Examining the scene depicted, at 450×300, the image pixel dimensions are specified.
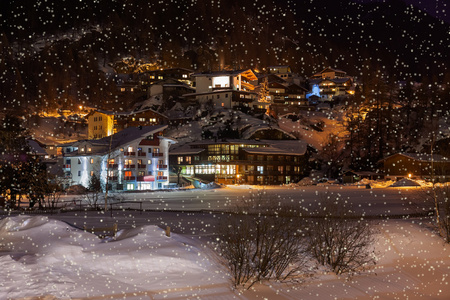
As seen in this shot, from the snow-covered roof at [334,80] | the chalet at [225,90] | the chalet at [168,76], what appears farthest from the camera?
the snow-covered roof at [334,80]

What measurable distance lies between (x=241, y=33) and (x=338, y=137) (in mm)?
66538

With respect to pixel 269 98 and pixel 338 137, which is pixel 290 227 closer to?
A: pixel 338 137

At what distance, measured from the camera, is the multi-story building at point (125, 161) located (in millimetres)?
54875

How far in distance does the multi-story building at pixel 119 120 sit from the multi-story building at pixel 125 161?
2043 centimetres

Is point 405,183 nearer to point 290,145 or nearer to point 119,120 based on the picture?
point 290,145

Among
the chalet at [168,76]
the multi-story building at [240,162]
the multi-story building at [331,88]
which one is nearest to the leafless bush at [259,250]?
the multi-story building at [240,162]

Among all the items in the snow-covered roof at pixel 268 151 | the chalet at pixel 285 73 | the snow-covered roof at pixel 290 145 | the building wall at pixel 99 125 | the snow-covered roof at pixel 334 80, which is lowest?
the snow-covered roof at pixel 268 151

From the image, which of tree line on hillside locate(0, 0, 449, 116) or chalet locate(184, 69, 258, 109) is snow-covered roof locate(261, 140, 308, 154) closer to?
chalet locate(184, 69, 258, 109)

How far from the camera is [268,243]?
17078 mm

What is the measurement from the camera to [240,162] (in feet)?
219

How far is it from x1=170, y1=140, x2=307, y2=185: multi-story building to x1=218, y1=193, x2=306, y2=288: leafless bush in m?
47.5

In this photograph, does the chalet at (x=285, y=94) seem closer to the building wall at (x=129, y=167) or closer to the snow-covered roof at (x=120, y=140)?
the snow-covered roof at (x=120, y=140)

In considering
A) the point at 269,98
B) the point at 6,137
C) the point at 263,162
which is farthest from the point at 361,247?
the point at 269,98

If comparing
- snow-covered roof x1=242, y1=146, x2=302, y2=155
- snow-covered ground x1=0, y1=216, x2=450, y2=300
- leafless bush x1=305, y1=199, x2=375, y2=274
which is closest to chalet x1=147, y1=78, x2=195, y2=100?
snow-covered roof x1=242, y1=146, x2=302, y2=155
